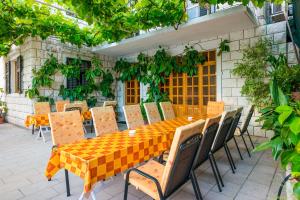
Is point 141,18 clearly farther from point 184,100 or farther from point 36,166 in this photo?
point 36,166

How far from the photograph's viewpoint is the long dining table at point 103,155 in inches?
62.6

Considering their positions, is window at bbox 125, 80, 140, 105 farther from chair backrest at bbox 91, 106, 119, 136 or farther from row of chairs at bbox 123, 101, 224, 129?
chair backrest at bbox 91, 106, 119, 136

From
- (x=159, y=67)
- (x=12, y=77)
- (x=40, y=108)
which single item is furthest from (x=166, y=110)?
(x=12, y=77)

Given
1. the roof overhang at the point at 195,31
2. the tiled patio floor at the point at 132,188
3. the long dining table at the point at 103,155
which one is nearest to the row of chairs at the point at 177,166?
the long dining table at the point at 103,155

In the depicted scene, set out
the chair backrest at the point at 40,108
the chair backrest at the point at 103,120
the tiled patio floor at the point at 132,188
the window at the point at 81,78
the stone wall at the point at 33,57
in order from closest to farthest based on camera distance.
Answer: the tiled patio floor at the point at 132,188, the chair backrest at the point at 103,120, the chair backrest at the point at 40,108, the stone wall at the point at 33,57, the window at the point at 81,78

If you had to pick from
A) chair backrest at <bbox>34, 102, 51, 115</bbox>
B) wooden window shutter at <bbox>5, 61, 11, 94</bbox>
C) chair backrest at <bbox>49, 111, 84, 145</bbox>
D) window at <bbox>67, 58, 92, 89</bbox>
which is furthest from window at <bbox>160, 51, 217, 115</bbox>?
wooden window shutter at <bbox>5, 61, 11, 94</bbox>

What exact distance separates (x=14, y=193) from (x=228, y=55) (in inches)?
215

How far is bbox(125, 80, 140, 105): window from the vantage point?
7944mm

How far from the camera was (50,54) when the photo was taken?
643cm

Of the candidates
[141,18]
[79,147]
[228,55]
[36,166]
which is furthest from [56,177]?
[228,55]

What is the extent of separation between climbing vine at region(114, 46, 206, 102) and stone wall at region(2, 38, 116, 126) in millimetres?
1875

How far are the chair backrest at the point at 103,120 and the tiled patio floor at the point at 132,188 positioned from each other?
2.36 ft

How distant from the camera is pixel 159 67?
6480 mm

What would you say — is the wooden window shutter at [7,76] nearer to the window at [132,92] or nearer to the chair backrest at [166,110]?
the window at [132,92]
